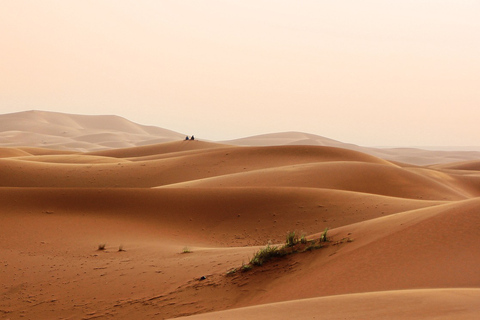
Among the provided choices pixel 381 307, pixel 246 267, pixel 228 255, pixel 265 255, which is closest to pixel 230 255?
pixel 228 255

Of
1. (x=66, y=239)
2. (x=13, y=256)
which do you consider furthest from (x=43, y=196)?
(x=13, y=256)

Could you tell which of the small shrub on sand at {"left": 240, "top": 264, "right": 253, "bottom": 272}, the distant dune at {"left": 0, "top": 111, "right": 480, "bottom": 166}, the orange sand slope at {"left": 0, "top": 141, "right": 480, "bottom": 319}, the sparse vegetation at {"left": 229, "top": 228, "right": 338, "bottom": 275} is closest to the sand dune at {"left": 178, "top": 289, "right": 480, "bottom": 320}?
the orange sand slope at {"left": 0, "top": 141, "right": 480, "bottom": 319}

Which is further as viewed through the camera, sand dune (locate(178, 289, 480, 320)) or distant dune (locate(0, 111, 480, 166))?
distant dune (locate(0, 111, 480, 166))

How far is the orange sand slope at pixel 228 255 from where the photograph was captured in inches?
273

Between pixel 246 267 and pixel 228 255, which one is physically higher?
pixel 246 267

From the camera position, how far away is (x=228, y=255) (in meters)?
11.2

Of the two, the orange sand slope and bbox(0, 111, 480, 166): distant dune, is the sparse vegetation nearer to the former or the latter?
the orange sand slope

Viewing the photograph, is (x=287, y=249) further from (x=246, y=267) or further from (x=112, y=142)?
(x=112, y=142)

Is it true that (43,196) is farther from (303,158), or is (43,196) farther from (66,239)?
(303,158)

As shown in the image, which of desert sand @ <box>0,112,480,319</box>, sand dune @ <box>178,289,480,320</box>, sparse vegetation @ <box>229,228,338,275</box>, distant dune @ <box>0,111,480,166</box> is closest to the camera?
sand dune @ <box>178,289,480,320</box>

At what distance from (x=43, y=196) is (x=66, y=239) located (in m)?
5.08

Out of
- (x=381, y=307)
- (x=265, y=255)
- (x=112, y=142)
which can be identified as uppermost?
(x=112, y=142)

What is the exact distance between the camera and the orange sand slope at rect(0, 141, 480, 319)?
273 inches

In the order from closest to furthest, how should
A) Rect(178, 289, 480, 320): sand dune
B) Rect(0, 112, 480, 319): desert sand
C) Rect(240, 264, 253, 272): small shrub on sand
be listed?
Rect(178, 289, 480, 320): sand dune → Rect(0, 112, 480, 319): desert sand → Rect(240, 264, 253, 272): small shrub on sand
